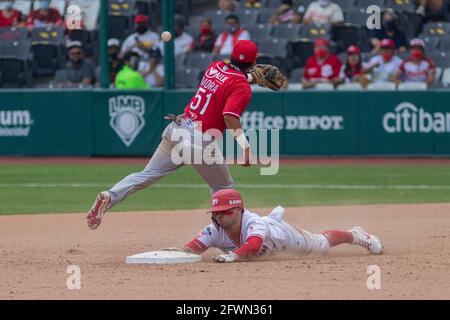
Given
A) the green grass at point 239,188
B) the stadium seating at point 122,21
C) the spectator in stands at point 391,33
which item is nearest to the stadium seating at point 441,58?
the spectator in stands at point 391,33

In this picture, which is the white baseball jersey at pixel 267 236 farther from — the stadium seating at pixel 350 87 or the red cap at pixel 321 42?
the red cap at pixel 321 42

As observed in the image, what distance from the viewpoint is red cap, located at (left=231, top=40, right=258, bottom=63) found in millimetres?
→ 8875

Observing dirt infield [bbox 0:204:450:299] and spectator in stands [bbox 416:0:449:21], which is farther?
spectator in stands [bbox 416:0:449:21]

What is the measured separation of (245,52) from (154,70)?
940cm

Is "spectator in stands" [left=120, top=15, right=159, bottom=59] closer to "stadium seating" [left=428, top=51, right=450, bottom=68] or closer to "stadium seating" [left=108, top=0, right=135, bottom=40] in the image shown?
"stadium seating" [left=108, top=0, right=135, bottom=40]

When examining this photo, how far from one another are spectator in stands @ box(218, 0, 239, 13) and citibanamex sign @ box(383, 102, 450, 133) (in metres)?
3.91

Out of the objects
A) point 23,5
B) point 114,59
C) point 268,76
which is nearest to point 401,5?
point 114,59

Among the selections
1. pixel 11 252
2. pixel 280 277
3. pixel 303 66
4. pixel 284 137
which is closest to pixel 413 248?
pixel 280 277

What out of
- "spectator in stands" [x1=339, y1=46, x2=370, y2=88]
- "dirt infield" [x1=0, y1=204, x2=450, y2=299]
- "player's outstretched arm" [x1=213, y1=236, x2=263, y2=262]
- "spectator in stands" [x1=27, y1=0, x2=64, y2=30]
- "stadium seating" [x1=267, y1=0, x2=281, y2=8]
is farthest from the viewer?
"spectator in stands" [x1=27, y1=0, x2=64, y2=30]

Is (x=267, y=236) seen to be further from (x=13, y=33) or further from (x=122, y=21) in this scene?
(x=13, y=33)

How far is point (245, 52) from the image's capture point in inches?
350

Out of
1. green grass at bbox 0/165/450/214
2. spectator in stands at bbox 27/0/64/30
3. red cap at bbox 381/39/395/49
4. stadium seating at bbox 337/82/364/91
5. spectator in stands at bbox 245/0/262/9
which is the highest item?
spectator in stands at bbox 245/0/262/9

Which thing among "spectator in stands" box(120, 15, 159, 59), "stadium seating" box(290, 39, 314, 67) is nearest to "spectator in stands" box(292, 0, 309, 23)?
"stadium seating" box(290, 39, 314, 67)

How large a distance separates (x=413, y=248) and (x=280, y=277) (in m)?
2.14
